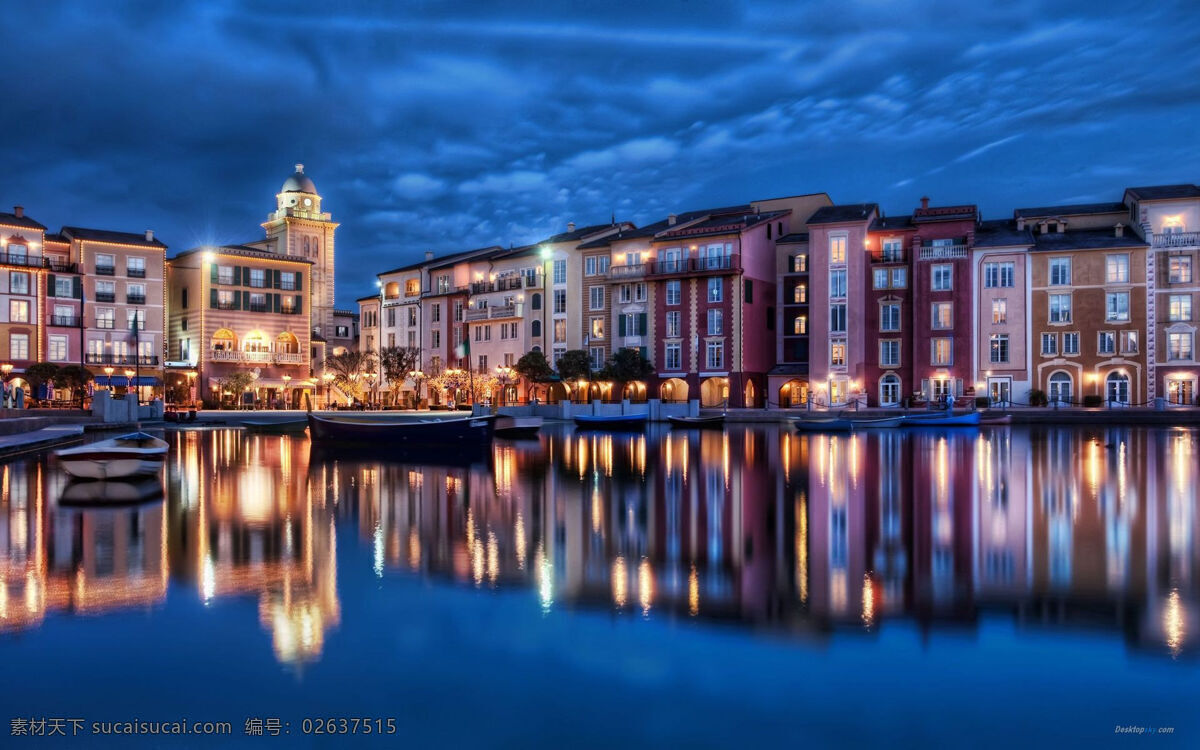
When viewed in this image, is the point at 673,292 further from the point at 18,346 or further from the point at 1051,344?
the point at 18,346

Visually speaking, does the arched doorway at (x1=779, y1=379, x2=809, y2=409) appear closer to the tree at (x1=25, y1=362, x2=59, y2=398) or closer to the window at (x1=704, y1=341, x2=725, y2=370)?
the window at (x1=704, y1=341, x2=725, y2=370)

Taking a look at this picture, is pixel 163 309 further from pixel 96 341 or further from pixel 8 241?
pixel 8 241

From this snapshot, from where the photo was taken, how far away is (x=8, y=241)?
191ft

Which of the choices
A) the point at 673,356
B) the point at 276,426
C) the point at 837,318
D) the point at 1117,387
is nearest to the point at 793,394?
the point at 837,318

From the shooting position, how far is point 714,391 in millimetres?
58844

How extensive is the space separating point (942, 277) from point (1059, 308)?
22.9ft

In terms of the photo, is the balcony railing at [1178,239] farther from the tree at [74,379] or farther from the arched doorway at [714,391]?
A: the tree at [74,379]

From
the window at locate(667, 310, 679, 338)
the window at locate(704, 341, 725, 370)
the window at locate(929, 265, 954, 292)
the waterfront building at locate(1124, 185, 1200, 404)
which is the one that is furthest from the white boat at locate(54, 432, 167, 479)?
the waterfront building at locate(1124, 185, 1200, 404)

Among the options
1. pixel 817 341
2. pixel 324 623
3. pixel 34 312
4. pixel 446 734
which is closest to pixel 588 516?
pixel 324 623

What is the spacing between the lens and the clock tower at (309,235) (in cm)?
8544

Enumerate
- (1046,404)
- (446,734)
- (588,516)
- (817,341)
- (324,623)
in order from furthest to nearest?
(817,341), (1046,404), (588,516), (324,623), (446,734)

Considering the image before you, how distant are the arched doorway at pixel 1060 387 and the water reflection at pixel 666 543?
32616 millimetres

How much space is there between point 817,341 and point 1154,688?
52082 mm

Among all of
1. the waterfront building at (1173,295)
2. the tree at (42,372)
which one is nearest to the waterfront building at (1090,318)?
the waterfront building at (1173,295)
